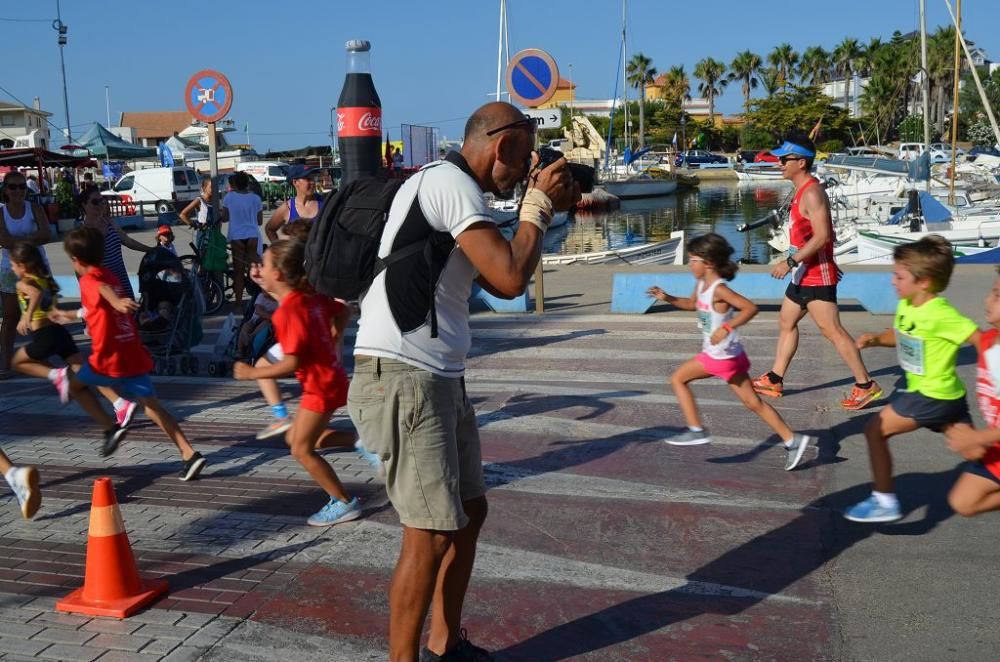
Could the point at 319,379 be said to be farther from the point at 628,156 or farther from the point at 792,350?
the point at 628,156

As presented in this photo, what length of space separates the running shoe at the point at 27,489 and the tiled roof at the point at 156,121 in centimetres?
13375

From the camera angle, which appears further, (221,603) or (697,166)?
(697,166)

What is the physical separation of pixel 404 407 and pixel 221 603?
68.2 inches

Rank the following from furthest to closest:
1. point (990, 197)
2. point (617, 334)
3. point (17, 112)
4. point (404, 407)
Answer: point (17, 112), point (990, 197), point (617, 334), point (404, 407)

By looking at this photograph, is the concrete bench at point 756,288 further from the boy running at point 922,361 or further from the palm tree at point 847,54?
the palm tree at point 847,54

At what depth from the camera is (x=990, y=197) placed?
93.9ft

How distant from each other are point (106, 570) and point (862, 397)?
5431 millimetres

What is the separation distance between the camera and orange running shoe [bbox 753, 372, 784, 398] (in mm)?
7941

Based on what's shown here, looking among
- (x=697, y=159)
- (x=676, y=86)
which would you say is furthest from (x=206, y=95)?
(x=676, y=86)

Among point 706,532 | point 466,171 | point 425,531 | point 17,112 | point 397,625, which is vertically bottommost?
point 706,532

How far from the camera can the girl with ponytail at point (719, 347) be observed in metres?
6.10

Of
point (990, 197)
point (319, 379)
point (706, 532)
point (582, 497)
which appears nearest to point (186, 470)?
point (319, 379)

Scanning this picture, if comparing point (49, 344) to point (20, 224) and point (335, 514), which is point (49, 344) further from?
point (335, 514)

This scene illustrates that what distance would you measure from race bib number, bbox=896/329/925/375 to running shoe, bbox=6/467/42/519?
4430 mm
